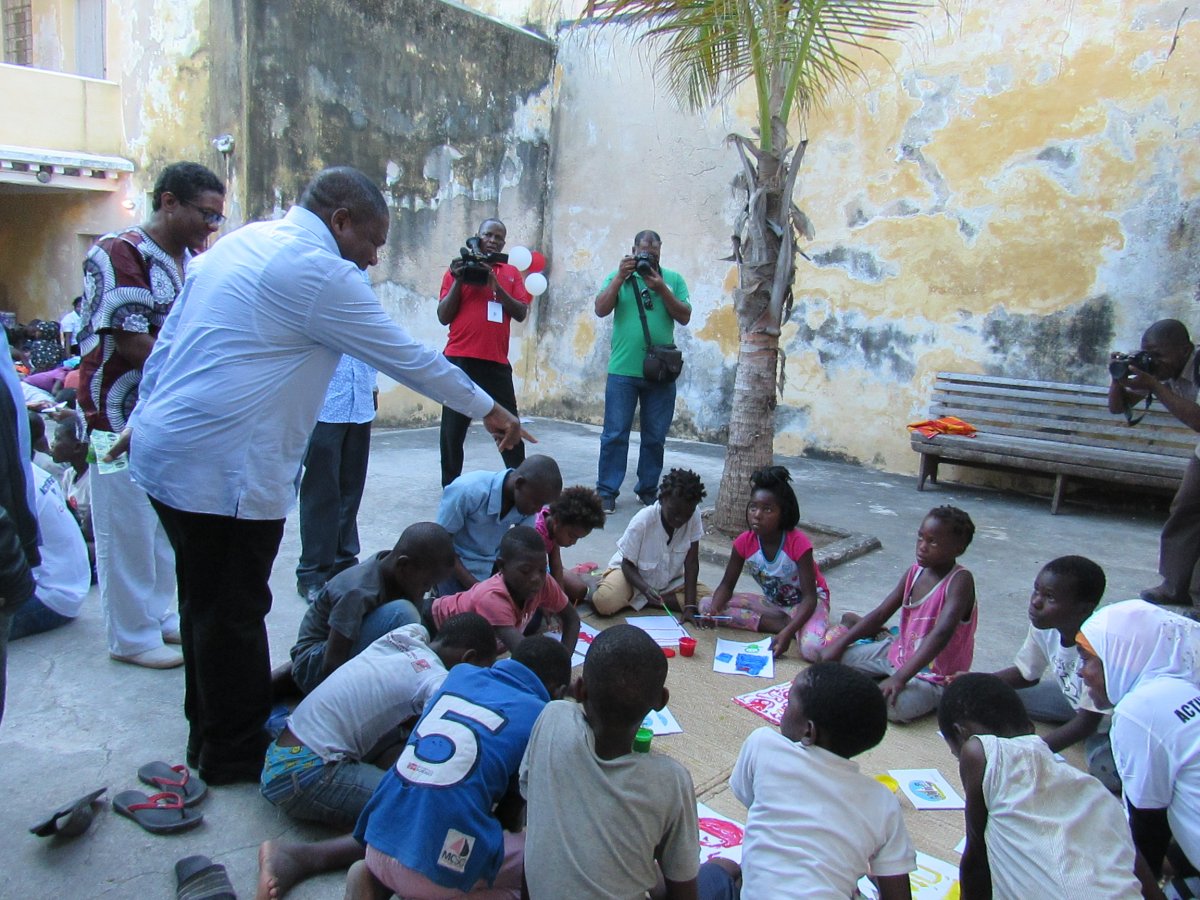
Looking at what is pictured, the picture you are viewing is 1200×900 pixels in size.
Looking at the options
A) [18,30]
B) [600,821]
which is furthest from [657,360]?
[18,30]

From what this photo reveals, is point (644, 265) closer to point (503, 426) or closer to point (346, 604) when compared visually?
point (503, 426)

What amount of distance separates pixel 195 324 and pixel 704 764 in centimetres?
203

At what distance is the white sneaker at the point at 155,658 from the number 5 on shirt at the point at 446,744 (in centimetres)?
176

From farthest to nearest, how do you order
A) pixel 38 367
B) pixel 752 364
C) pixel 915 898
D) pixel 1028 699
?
pixel 38 367 → pixel 752 364 → pixel 1028 699 → pixel 915 898

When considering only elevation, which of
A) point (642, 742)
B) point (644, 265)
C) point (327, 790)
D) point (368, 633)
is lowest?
point (327, 790)

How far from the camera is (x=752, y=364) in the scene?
17.4ft

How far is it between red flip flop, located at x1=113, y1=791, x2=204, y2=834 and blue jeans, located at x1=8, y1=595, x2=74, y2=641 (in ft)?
4.58

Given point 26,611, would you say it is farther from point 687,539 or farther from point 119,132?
point 119,132

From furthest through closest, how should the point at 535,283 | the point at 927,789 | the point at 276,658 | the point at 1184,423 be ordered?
the point at 535,283 → the point at 1184,423 → the point at 276,658 → the point at 927,789

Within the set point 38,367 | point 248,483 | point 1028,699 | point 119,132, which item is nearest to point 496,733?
point 248,483

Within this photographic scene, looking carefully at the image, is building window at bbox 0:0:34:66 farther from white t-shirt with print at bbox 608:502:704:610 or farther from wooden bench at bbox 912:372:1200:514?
wooden bench at bbox 912:372:1200:514

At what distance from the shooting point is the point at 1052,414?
23.2ft

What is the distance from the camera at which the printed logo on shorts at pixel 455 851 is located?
184cm

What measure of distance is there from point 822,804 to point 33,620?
318 cm
